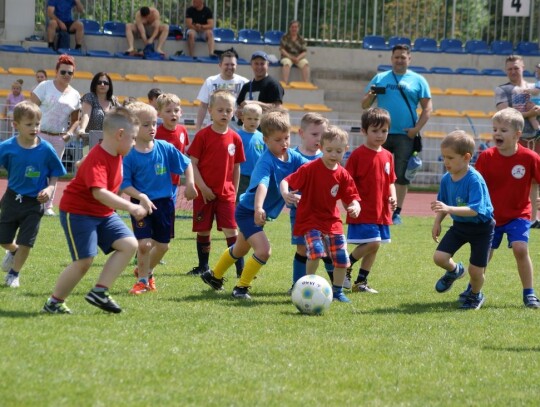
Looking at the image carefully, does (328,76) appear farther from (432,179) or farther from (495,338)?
(495,338)

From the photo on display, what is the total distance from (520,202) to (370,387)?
11.7 ft

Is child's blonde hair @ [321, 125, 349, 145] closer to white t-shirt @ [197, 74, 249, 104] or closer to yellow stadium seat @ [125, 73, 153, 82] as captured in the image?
white t-shirt @ [197, 74, 249, 104]

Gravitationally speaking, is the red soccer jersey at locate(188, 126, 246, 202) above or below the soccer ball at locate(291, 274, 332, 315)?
above

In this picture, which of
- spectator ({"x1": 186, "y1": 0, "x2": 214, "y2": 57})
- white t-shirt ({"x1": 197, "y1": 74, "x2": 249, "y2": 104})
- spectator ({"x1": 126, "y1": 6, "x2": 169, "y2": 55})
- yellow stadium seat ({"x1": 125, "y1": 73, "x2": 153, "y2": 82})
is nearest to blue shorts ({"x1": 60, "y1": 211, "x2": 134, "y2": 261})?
white t-shirt ({"x1": 197, "y1": 74, "x2": 249, "y2": 104})

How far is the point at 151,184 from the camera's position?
27.9ft

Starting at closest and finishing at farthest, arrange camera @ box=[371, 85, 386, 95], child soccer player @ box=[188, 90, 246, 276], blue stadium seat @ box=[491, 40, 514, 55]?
1. child soccer player @ box=[188, 90, 246, 276]
2. camera @ box=[371, 85, 386, 95]
3. blue stadium seat @ box=[491, 40, 514, 55]

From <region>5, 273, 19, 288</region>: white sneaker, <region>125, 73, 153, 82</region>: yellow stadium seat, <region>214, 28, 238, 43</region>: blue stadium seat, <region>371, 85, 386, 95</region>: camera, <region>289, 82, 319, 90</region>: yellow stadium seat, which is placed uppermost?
<region>214, 28, 238, 43</region>: blue stadium seat

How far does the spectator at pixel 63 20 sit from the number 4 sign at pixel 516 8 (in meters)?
11.0

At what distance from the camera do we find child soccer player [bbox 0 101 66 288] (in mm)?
8320

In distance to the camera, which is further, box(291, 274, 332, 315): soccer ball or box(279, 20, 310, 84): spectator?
box(279, 20, 310, 84): spectator

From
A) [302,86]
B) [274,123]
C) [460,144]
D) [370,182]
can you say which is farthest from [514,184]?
[302,86]

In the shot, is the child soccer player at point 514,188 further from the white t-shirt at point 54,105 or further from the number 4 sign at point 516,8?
the number 4 sign at point 516,8

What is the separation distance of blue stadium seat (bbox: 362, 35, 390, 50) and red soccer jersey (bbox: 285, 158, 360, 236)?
1916cm

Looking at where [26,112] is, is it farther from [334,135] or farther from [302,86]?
[302,86]
